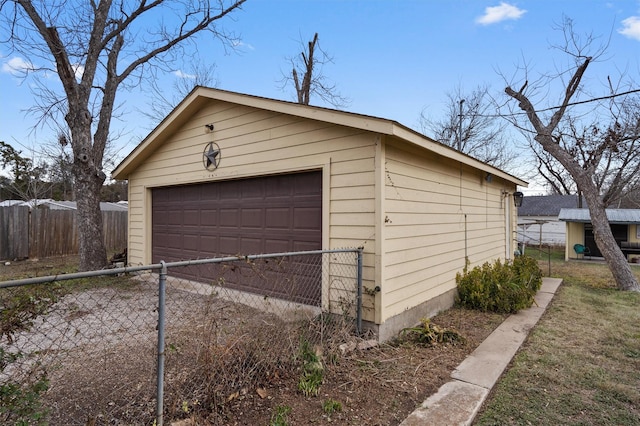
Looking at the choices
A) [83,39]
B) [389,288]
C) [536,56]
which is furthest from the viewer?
[536,56]

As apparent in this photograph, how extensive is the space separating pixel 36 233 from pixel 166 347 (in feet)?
33.5

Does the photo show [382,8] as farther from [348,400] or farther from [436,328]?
[348,400]

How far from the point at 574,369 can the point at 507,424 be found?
5.17 ft

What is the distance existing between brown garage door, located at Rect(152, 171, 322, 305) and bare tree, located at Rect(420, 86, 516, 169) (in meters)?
15.8

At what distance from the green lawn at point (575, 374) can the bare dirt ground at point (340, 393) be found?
0.57 meters

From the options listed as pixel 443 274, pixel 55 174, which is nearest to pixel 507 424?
pixel 443 274

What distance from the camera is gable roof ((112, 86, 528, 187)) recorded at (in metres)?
4.04

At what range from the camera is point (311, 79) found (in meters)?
17.1

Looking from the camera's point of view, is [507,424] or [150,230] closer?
[507,424]

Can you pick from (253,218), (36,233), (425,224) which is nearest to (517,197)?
(425,224)

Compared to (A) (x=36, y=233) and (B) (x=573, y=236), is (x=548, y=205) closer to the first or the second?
(B) (x=573, y=236)

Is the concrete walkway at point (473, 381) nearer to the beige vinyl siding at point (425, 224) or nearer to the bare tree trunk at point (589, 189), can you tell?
the beige vinyl siding at point (425, 224)

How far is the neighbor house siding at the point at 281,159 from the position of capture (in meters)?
4.31

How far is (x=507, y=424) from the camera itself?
259cm
